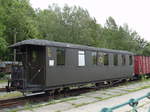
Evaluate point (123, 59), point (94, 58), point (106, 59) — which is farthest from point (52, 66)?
point (123, 59)

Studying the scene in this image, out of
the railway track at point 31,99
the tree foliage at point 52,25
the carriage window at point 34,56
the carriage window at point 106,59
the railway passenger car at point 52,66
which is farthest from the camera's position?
the tree foliage at point 52,25

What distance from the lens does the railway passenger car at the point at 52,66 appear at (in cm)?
850

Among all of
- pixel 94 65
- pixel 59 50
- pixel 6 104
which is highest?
pixel 59 50

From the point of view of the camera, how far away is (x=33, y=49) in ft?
30.3

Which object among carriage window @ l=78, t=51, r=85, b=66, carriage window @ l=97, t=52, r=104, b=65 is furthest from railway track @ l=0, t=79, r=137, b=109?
carriage window @ l=97, t=52, r=104, b=65

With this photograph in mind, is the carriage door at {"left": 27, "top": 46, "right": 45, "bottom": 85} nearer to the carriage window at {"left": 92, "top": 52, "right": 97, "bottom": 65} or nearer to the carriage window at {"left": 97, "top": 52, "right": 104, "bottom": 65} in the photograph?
the carriage window at {"left": 92, "top": 52, "right": 97, "bottom": 65}

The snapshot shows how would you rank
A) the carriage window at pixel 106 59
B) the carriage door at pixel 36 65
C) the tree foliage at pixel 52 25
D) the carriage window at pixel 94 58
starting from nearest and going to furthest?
the carriage door at pixel 36 65 < the carriage window at pixel 94 58 < the carriage window at pixel 106 59 < the tree foliage at pixel 52 25

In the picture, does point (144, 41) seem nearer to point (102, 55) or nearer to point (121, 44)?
A: point (121, 44)

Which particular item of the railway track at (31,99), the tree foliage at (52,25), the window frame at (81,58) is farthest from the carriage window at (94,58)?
the tree foliage at (52,25)

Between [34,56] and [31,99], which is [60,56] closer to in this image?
[34,56]

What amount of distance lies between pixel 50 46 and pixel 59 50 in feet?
2.08

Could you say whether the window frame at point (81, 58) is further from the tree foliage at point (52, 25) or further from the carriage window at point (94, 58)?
the tree foliage at point (52, 25)

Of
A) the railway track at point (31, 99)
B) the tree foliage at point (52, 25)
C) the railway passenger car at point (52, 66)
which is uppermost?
the tree foliage at point (52, 25)

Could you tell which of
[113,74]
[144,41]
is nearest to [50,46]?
[113,74]
